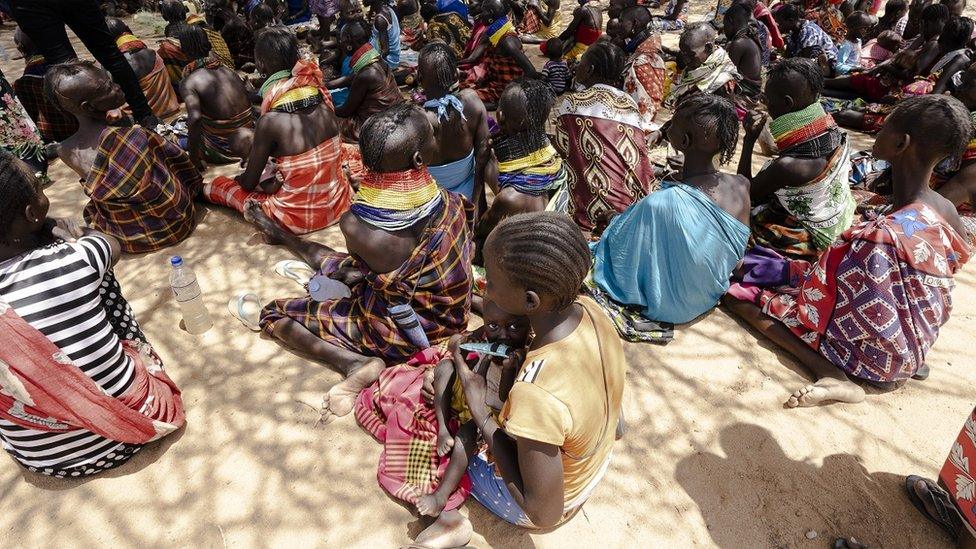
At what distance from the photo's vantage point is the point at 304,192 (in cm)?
403

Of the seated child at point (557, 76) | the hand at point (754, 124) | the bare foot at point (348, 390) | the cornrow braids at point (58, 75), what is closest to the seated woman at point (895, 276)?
the hand at point (754, 124)

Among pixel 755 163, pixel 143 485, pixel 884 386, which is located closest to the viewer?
pixel 143 485

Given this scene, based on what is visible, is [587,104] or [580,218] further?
[580,218]

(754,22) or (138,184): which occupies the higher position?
(754,22)

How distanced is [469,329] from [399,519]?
1298 mm

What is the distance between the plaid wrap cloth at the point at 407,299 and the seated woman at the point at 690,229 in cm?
107

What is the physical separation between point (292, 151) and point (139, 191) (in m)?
1.01

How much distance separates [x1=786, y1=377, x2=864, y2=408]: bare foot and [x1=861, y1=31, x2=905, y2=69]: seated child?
19.7ft

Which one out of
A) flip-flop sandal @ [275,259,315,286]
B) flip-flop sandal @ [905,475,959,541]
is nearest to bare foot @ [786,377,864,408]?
flip-flop sandal @ [905,475,959,541]

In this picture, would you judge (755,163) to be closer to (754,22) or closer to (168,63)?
(754,22)

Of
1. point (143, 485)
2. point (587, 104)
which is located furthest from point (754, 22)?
point (143, 485)

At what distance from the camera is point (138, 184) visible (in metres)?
3.61

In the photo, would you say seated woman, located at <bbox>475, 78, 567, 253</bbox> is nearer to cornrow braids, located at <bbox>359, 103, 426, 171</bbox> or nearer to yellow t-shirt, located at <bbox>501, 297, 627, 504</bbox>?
cornrow braids, located at <bbox>359, 103, 426, 171</bbox>

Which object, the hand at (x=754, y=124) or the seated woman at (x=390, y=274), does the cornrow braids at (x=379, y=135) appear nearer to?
the seated woman at (x=390, y=274)
